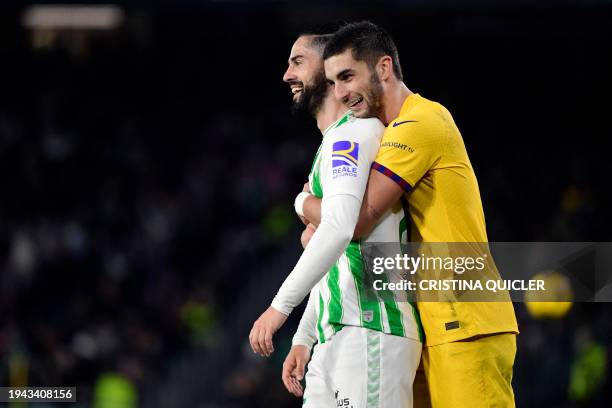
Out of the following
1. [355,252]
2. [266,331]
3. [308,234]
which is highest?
[308,234]

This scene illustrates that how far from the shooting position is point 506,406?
415 centimetres

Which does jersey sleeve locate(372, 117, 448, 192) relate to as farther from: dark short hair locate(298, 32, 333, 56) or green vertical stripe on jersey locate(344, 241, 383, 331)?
dark short hair locate(298, 32, 333, 56)

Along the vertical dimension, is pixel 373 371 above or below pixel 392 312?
below

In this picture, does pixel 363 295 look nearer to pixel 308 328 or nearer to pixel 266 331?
pixel 266 331

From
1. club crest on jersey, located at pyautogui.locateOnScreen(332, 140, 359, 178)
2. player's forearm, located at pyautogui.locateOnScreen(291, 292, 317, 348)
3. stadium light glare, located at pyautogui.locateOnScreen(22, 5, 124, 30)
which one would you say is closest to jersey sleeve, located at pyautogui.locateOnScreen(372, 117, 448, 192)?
club crest on jersey, located at pyautogui.locateOnScreen(332, 140, 359, 178)

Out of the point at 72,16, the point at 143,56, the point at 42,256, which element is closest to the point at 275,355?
the point at 42,256

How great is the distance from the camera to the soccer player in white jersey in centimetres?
403

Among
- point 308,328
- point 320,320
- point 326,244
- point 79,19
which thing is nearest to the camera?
point 326,244

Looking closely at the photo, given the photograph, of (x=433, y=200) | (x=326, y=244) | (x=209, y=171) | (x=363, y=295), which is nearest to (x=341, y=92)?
(x=433, y=200)

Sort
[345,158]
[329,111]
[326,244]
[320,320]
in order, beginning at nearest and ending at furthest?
[326,244] < [345,158] < [320,320] < [329,111]

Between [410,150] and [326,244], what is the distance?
53cm

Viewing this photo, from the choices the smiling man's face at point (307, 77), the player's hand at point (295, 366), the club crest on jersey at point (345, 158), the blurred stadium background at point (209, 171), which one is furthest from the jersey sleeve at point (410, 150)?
the blurred stadium background at point (209, 171)

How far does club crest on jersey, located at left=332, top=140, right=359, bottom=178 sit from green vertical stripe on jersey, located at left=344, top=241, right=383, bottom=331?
332 millimetres

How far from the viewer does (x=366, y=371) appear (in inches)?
161
